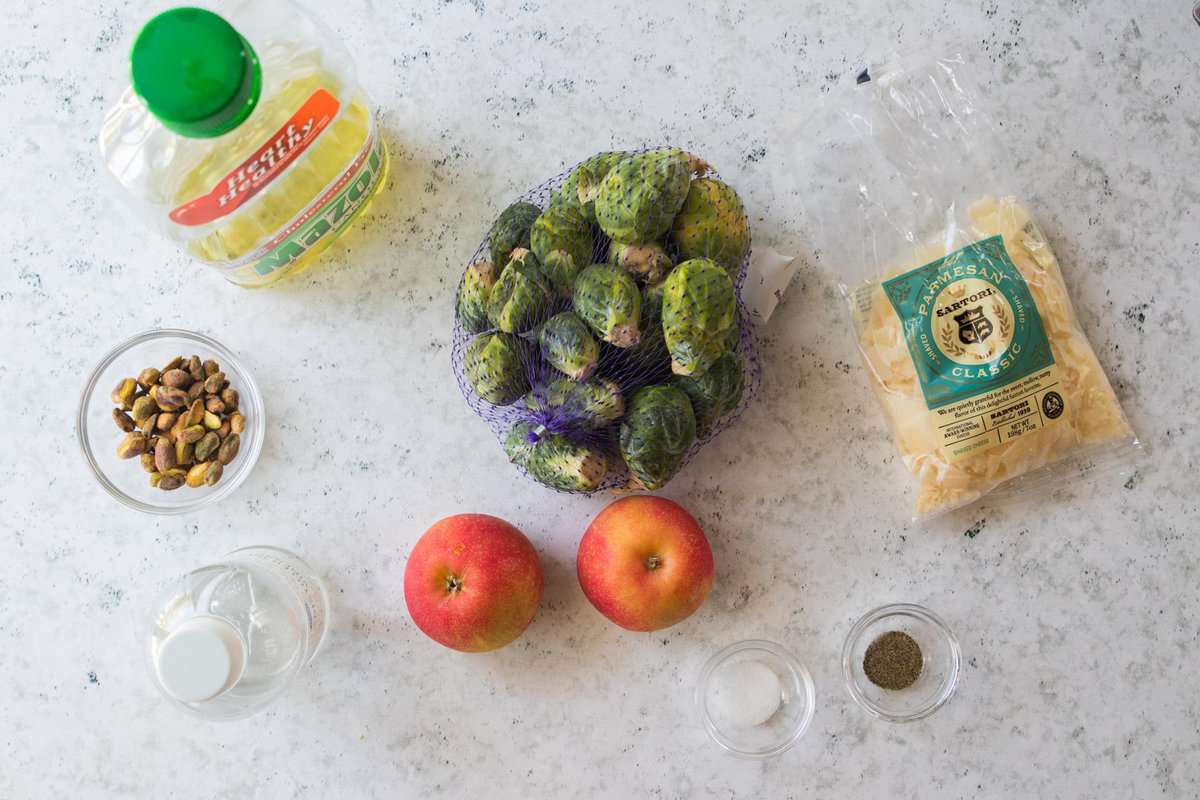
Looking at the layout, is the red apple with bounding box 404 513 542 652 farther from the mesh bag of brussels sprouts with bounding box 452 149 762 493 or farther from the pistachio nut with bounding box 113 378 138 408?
the pistachio nut with bounding box 113 378 138 408

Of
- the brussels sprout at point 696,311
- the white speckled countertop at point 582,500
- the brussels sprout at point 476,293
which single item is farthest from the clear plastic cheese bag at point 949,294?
the brussels sprout at point 476,293

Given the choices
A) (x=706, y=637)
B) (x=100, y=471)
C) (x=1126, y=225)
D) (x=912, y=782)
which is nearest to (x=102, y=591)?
(x=100, y=471)

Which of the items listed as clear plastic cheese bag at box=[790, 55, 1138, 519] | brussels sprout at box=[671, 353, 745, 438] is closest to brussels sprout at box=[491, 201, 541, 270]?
brussels sprout at box=[671, 353, 745, 438]

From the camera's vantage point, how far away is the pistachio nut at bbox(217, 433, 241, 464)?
3.62ft

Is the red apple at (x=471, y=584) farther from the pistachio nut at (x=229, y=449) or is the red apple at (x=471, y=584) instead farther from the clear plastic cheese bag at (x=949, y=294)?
the clear plastic cheese bag at (x=949, y=294)

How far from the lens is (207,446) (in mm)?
1100

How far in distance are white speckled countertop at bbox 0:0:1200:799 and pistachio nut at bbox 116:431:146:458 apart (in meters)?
0.08

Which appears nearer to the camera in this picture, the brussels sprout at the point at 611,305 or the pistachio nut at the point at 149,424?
the brussels sprout at the point at 611,305

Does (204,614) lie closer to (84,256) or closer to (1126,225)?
(84,256)

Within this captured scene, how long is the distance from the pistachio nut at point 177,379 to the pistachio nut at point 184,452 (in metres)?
0.06

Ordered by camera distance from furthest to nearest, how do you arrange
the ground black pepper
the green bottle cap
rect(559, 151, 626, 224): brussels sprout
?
1. the ground black pepper
2. rect(559, 151, 626, 224): brussels sprout
3. the green bottle cap

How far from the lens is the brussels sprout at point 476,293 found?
99 centimetres

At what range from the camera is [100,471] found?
111 centimetres

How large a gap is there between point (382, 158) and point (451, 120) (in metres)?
0.10
